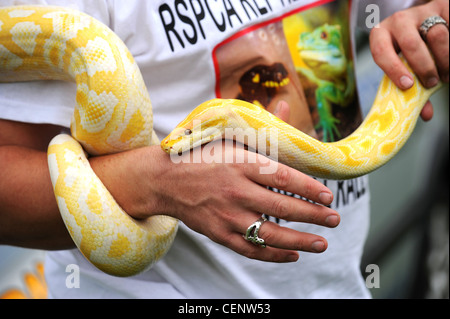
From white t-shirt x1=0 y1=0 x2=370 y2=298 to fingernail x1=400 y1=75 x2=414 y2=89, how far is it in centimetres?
20

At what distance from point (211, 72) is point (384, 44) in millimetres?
478

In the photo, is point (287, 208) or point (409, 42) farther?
point (409, 42)

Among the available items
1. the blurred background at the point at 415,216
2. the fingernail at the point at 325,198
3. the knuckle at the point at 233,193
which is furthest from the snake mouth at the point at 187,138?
the blurred background at the point at 415,216

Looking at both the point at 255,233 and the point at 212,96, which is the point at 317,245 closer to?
the point at 255,233

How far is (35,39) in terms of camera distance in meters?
0.90

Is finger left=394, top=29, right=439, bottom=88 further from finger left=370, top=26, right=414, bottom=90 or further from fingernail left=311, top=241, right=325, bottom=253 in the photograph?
fingernail left=311, top=241, right=325, bottom=253

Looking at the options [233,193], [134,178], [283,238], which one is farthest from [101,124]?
[283,238]

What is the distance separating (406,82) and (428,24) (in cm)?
18

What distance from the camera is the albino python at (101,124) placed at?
2.79 ft

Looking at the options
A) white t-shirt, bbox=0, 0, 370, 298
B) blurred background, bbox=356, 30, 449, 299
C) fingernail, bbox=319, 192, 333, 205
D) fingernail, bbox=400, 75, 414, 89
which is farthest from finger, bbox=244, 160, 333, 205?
blurred background, bbox=356, 30, 449, 299

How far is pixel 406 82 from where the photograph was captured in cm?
114

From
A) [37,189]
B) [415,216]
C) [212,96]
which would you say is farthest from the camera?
[415,216]

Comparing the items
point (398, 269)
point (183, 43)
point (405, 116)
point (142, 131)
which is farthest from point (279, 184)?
point (398, 269)
